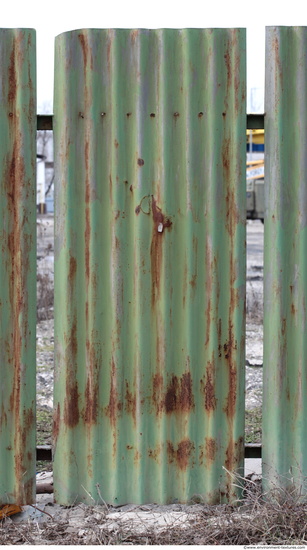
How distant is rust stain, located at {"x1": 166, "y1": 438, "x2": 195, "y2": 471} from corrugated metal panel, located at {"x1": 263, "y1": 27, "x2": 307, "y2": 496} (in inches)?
14.3

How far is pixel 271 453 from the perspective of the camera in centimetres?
332

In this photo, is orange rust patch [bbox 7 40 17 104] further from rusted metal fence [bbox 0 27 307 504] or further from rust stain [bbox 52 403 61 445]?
rust stain [bbox 52 403 61 445]

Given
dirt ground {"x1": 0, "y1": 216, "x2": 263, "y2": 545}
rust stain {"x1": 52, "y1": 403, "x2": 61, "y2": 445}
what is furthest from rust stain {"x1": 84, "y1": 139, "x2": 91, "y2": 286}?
dirt ground {"x1": 0, "y1": 216, "x2": 263, "y2": 545}

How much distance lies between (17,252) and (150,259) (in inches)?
23.0

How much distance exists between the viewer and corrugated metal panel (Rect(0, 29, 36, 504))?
324 cm

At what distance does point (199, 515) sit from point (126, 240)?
121cm

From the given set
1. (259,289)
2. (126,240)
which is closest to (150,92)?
(126,240)

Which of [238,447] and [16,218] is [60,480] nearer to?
[238,447]

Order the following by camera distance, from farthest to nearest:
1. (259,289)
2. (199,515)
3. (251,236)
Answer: (251,236) < (259,289) < (199,515)

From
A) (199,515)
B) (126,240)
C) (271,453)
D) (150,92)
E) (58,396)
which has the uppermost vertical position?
(150,92)

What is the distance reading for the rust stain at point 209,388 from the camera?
3.24 meters

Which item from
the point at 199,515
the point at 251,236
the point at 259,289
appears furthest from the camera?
the point at 251,236

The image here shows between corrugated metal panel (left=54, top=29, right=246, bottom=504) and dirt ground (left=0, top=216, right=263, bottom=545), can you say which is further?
corrugated metal panel (left=54, top=29, right=246, bottom=504)

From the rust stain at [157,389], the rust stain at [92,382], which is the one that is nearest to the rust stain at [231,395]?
the rust stain at [157,389]
